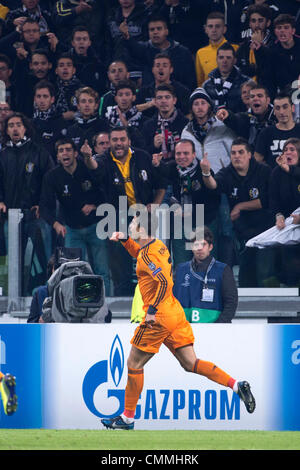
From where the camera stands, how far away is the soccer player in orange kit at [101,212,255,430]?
816 cm

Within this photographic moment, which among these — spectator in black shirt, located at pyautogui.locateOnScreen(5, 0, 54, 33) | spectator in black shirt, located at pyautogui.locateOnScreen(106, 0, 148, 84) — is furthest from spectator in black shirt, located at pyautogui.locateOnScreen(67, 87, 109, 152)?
spectator in black shirt, located at pyautogui.locateOnScreen(5, 0, 54, 33)

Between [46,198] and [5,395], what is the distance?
3559 millimetres

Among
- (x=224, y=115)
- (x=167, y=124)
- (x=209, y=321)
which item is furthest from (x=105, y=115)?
(x=209, y=321)

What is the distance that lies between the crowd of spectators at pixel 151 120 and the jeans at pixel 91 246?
1 cm

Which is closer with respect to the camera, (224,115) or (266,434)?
(266,434)

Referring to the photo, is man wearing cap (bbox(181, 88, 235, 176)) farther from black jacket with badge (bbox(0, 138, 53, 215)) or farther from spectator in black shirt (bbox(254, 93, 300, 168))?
black jacket with badge (bbox(0, 138, 53, 215))

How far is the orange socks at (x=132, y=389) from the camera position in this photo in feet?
26.7

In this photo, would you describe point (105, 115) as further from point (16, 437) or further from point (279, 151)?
point (16, 437)

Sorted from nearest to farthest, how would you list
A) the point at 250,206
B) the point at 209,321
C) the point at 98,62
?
the point at 209,321 < the point at 250,206 < the point at 98,62

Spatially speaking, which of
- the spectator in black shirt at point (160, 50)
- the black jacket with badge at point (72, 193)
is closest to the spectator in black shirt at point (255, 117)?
the spectator in black shirt at point (160, 50)

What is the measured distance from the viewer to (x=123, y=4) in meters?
12.5

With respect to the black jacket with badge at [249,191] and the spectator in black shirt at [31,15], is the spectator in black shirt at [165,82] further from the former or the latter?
the spectator in black shirt at [31,15]

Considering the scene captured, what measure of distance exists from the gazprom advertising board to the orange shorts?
0.15 meters

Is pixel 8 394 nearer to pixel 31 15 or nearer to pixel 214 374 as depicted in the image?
pixel 214 374
